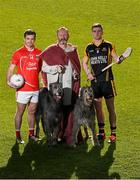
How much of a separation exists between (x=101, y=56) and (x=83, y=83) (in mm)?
5538

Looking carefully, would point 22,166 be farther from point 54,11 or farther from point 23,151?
point 54,11

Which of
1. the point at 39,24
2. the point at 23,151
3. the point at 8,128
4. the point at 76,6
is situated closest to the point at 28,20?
the point at 39,24

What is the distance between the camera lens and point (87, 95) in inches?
361

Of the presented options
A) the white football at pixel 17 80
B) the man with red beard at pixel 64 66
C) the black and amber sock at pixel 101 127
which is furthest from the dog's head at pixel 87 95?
the white football at pixel 17 80

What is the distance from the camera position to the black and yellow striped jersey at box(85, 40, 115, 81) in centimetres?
954

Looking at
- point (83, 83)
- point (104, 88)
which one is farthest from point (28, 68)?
point (83, 83)

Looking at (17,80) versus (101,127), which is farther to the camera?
(101,127)

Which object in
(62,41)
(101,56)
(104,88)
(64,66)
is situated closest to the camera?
(62,41)

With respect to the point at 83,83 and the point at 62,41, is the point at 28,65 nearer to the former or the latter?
the point at 62,41

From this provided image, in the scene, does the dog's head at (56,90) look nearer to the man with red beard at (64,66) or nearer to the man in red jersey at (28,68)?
the man with red beard at (64,66)

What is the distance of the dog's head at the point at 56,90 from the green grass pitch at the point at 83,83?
105 centimetres

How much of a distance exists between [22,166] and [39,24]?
51.1ft

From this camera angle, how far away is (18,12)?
83.3 ft

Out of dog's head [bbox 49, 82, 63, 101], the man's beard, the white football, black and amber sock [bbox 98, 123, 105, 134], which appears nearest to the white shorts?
the white football
